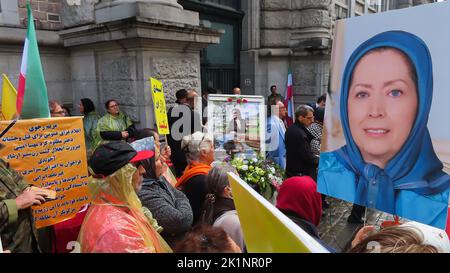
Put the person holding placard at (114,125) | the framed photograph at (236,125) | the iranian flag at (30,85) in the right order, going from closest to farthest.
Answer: the iranian flag at (30,85)
the framed photograph at (236,125)
the person holding placard at (114,125)

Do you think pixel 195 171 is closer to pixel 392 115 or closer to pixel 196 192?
pixel 196 192

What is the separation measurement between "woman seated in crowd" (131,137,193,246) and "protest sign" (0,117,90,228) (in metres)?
0.64

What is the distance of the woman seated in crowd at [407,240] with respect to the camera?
4.64ft

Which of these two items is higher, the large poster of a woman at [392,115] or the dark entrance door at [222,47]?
the dark entrance door at [222,47]

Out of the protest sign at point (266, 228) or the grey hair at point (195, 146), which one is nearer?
the protest sign at point (266, 228)

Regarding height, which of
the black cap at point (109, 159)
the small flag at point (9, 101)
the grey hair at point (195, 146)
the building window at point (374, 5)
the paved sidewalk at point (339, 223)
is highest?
the building window at point (374, 5)

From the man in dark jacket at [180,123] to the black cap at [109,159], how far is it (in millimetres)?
2461

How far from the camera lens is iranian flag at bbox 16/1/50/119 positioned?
2566 millimetres

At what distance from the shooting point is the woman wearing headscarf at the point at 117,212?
1.56 meters

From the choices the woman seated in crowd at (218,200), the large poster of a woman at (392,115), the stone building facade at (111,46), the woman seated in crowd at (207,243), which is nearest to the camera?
the large poster of a woman at (392,115)

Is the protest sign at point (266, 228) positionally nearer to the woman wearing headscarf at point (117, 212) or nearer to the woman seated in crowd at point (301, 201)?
the woman wearing headscarf at point (117, 212)

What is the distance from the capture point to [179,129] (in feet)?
15.1

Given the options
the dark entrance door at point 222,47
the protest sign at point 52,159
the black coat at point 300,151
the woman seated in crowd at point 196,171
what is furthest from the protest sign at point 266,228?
the dark entrance door at point 222,47

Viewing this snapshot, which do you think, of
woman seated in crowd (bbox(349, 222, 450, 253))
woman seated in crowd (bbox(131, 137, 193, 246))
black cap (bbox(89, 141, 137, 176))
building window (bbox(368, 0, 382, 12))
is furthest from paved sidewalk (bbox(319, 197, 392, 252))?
building window (bbox(368, 0, 382, 12))
